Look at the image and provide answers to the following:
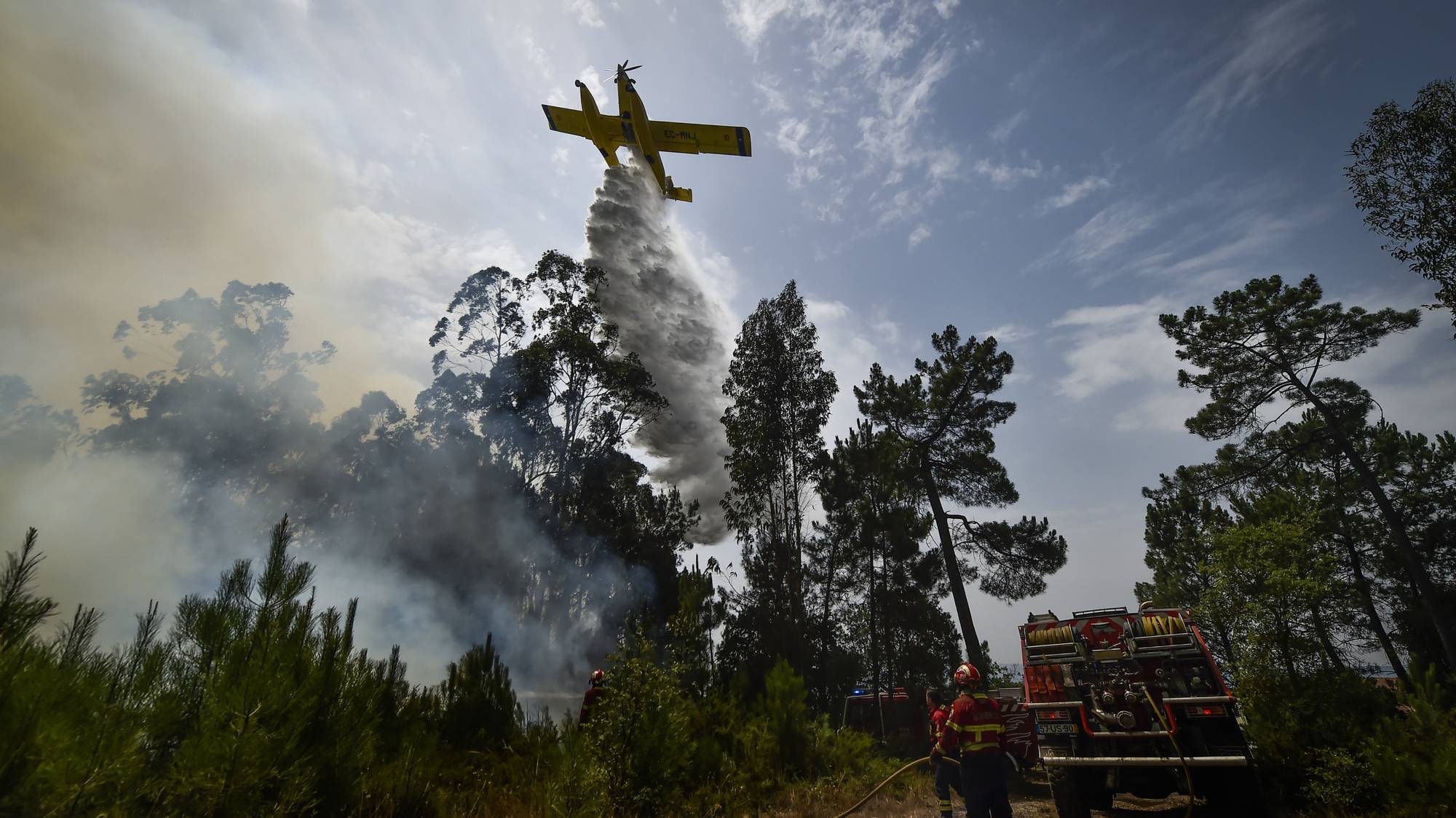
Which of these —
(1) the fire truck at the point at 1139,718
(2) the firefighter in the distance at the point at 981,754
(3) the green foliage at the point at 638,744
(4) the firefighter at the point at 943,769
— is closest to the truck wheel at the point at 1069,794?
(1) the fire truck at the point at 1139,718

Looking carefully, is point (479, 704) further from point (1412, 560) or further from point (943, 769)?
point (1412, 560)

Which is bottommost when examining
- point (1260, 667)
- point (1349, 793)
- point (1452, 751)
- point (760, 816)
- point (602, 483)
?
point (760, 816)

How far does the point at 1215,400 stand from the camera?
2102cm

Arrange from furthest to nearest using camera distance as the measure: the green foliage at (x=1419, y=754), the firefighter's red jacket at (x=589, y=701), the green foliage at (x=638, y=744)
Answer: the firefighter's red jacket at (x=589, y=701) < the green foliage at (x=638, y=744) < the green foliage at (x=1419, y=754)

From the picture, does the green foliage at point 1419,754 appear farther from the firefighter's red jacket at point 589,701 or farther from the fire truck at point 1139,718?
the firefighter's red jacket at point 589,701

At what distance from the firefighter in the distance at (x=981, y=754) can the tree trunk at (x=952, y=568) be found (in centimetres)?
1477

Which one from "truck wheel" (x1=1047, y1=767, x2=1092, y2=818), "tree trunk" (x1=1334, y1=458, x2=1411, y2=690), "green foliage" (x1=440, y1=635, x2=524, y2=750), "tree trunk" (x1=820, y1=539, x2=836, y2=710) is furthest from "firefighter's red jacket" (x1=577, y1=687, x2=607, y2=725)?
"tree trunk" (x1=1334, y1=458, x2=1411, y2=690)

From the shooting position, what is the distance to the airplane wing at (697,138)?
1037 inches

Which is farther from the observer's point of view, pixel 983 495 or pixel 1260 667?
pixel 983 495

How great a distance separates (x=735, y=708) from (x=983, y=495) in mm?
15960

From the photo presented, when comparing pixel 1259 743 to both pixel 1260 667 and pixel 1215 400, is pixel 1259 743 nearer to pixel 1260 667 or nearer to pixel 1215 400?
pixel 1260 667

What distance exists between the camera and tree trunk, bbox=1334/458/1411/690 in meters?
23.8

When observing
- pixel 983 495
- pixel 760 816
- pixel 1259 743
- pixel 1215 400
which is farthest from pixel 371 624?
pixel 1215 400

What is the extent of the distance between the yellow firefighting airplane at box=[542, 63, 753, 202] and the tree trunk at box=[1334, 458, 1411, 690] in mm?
30389
